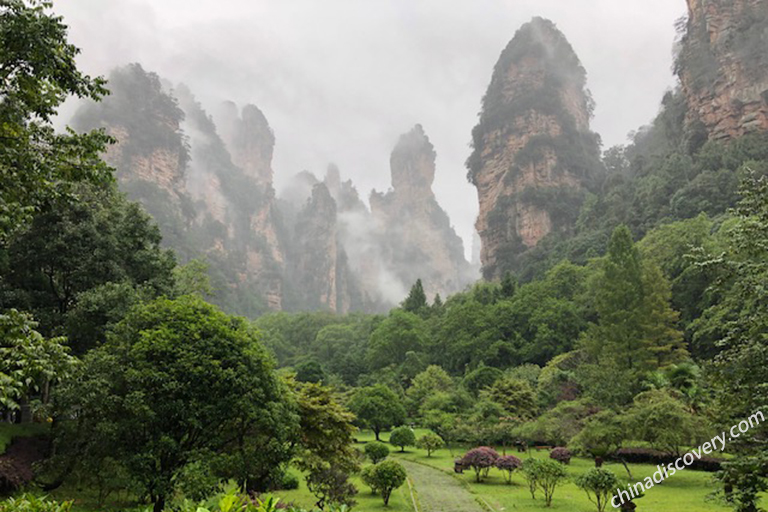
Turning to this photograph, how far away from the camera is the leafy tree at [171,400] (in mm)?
11117

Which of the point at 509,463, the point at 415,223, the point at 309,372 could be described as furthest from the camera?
the point at 415,223

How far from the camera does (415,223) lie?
152375 mm

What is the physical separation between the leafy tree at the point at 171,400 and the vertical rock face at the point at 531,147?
66.7 meters

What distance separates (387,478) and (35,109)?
1494 cm

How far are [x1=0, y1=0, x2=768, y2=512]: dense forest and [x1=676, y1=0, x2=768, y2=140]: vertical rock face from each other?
2.46 ft

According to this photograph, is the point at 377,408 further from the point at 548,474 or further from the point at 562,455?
the point at 548,474

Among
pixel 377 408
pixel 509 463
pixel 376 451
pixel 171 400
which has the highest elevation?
pixel 377 408

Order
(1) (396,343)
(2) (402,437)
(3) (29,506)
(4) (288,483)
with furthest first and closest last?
(1) (396,343) < (2) (402,437) < (4) (288,483) < (3) (29,506)

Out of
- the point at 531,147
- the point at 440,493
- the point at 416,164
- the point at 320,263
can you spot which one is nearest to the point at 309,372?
the point at 440,493

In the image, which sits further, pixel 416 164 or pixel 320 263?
pixel 416 164

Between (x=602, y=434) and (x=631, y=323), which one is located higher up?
(x=631, y=323)

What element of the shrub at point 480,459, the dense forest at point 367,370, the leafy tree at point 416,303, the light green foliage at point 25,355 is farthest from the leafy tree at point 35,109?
the leafy tree at point 416,303

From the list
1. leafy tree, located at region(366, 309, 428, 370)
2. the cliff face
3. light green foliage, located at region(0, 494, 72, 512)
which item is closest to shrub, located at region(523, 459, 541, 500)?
light green foliage, located at region(0, 494, 72, 512)

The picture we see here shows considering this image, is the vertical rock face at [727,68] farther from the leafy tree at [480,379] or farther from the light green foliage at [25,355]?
the light green foliage at [25,355]
